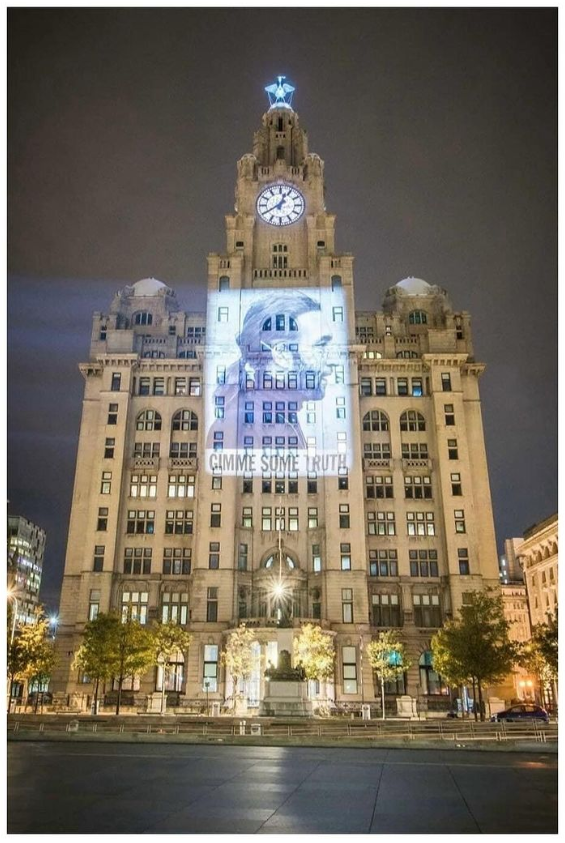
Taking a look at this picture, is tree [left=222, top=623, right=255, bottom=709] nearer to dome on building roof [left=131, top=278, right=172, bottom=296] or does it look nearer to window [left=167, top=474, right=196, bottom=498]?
window [left=167, top=474, right=196, bottom=498]

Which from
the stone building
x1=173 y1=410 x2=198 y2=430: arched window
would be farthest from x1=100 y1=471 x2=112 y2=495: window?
x1=173 y1=410 x2=198 y2=430: arched window

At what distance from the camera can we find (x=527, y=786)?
14805 mm

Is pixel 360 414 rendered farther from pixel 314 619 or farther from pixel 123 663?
pixel 123 663

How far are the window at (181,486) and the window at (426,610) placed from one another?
87.8 ft

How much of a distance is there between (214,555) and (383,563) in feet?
59.3

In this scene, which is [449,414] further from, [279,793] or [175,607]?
[279,793]

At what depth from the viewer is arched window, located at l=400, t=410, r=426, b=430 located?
72438 millimetres

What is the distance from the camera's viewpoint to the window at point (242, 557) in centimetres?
6600

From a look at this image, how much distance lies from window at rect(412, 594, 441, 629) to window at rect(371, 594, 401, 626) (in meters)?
1.93

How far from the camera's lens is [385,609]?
65375 millimetres

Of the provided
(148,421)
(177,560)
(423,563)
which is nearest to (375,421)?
(423,563)

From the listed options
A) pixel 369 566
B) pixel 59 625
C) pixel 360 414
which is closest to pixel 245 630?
pixel 369 566

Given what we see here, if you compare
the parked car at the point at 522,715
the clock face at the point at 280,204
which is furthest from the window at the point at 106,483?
the parked car at the point at 522,715

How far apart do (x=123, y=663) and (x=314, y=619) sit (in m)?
18.5
